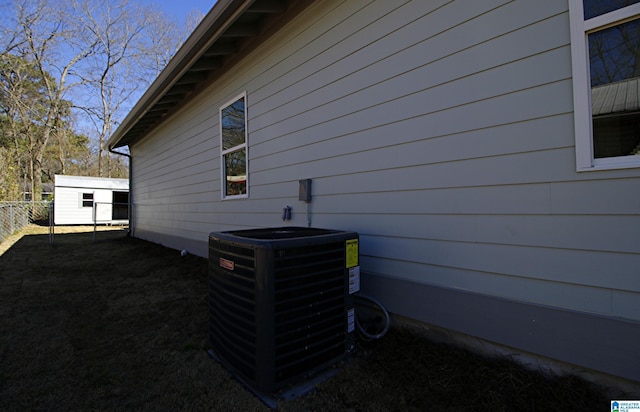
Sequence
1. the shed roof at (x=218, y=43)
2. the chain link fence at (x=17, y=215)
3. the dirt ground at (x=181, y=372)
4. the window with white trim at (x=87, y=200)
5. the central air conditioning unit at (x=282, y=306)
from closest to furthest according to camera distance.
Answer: the dirt ground at (x=181, y=372) < the central air conditioning unit at (x=282, y=306) < the shed roof at (x=218, y=43) < the chain link fence at (x=17, y=215) < the window with white trim at (x=87, y=200)

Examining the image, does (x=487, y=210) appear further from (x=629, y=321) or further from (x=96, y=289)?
(x=96, y=289)

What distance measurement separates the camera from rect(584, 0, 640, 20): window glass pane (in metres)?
1.55

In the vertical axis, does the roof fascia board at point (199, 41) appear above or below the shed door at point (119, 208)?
above

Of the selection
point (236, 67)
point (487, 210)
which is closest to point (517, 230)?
point (487, 210)

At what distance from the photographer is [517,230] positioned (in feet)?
5.97

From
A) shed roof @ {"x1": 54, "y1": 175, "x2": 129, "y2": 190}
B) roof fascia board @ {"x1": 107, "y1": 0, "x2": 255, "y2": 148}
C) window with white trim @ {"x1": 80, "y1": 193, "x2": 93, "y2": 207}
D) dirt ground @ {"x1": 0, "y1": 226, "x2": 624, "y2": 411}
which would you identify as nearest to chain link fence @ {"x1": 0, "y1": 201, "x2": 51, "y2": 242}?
shed roof @ {"x1": 54, "y1": 175, "x2": 129, "y2": 190}

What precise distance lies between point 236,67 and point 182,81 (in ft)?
4.62

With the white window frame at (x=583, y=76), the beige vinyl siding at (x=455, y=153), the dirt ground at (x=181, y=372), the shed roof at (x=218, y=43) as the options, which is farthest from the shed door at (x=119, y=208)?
the white window frame at (x=583, y=76)

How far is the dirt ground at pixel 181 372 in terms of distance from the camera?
5.45ft

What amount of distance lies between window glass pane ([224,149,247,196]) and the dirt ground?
177 cm

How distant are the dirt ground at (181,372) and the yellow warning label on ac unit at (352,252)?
0.67 m

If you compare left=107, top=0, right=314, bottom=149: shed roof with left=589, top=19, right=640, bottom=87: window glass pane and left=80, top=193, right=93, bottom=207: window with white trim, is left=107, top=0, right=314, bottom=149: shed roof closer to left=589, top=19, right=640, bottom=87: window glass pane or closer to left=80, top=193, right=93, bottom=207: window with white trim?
left=589, top=19, right=640, bottom=87: window glass pane

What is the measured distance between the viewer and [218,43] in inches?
171

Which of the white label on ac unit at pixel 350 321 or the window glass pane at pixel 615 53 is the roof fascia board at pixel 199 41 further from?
the white label on ac unit at pixel 350 321
